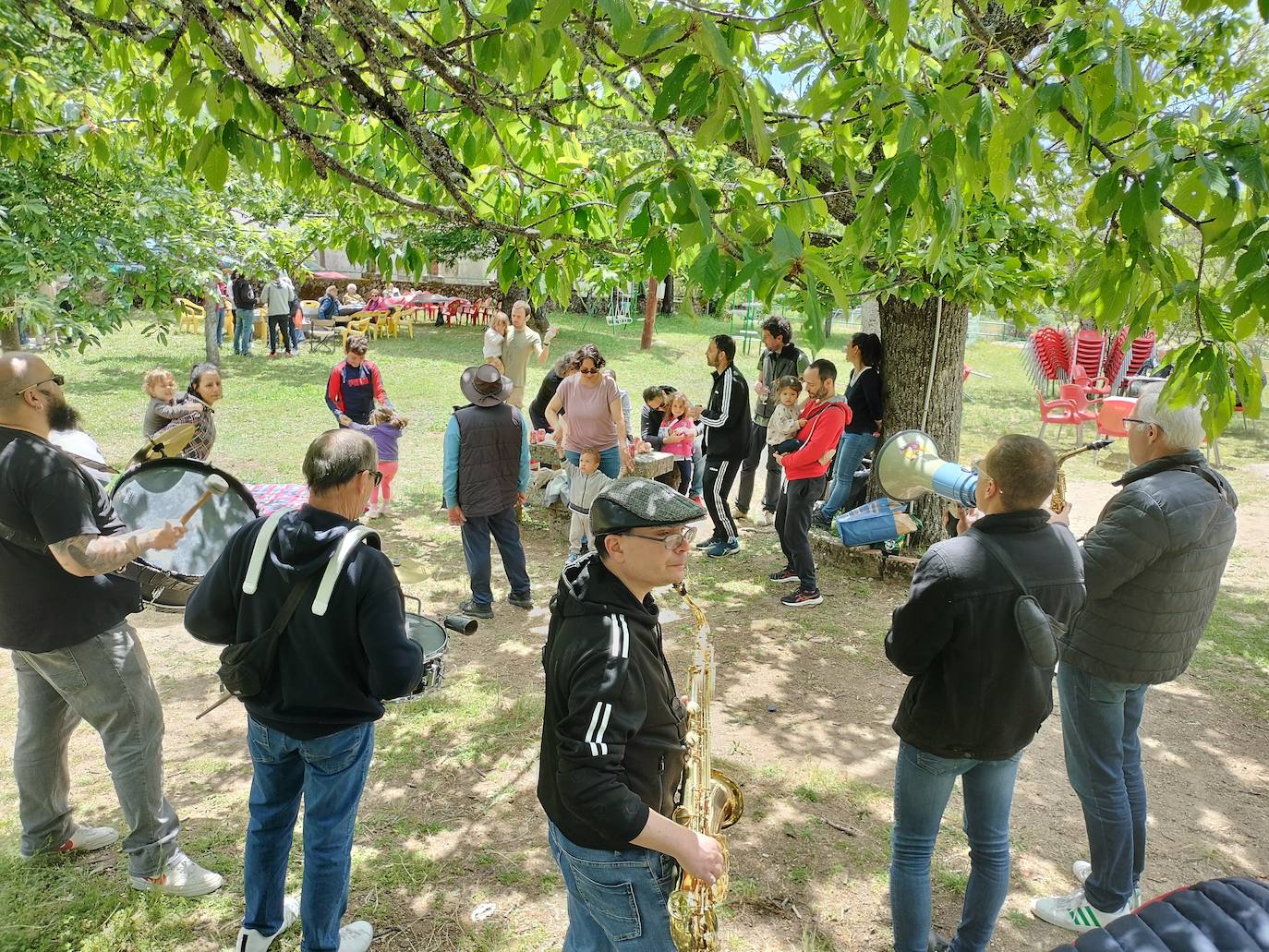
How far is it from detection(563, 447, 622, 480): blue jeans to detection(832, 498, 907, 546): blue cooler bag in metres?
1.73

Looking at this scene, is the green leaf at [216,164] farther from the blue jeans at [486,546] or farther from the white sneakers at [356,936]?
the blue jeans at [486,546]

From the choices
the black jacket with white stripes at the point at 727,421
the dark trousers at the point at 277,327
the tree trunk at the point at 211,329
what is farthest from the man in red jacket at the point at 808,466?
the dark trousers at the point at 277,327

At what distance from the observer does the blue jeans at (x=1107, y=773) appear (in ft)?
9.95

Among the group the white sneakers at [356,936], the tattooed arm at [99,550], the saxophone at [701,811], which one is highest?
the tattooed arm at [99,550]

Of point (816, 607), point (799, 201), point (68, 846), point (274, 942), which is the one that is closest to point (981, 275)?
point (816, 607)

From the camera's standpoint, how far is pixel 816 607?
627cm

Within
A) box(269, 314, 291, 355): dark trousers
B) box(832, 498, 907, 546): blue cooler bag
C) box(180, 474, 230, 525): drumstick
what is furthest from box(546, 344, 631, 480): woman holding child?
box(269, 314, 291, 355): dark trousers

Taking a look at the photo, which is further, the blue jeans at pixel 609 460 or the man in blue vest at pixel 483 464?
the blue jeans at pixel 609 460

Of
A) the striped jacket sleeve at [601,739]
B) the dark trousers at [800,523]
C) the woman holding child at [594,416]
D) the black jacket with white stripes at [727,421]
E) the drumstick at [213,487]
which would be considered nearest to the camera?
the striped jacket sleeve at [601,739]

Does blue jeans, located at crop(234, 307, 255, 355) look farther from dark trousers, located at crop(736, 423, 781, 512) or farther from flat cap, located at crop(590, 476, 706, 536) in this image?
flat cap, located at crop(590, 476, 706, 536)

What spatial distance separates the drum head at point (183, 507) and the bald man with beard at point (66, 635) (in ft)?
1.95

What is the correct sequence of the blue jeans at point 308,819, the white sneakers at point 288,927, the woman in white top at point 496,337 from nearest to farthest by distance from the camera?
the blue jeans at point 308,819 → the white sneakers at point 288,927 → the woman in white top at point 496,337

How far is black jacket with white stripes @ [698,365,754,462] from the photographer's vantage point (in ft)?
22.6

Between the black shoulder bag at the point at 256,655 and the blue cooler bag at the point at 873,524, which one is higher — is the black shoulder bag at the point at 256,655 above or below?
above
